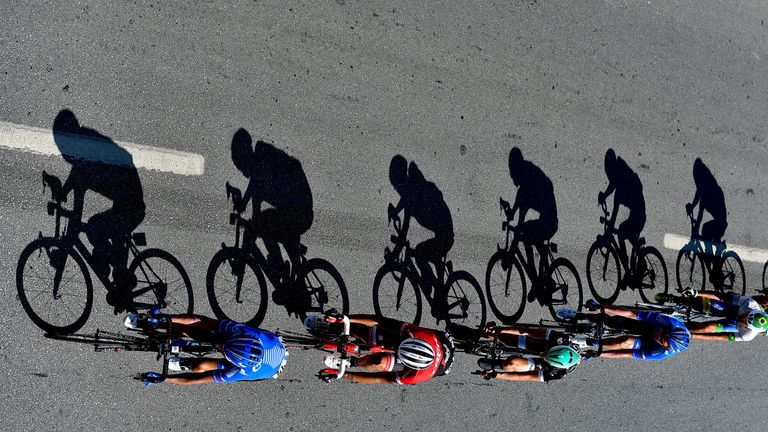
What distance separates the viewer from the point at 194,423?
8484 millimetres

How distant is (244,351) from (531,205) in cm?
557

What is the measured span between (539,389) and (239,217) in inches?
230

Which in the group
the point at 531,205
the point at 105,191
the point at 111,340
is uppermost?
the point at 531,205

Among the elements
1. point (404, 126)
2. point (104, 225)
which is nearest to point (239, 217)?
point (104, 225)

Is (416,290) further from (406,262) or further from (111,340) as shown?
(111,340)

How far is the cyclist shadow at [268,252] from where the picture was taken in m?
8.69

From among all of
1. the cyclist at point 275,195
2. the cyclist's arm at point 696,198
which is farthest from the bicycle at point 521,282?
the cyclist at point 275,195

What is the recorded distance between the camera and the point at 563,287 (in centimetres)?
1018

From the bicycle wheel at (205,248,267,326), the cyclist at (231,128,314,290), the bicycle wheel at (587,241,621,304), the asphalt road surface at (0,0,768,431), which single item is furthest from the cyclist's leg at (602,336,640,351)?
the bicycle wheel at (205,248,267,326)

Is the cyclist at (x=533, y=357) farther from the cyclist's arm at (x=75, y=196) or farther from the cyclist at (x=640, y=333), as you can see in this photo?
the cyclist's arm at (x=75, y=196)

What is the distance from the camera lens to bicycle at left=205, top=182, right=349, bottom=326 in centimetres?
866

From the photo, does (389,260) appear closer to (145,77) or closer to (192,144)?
(192,144)

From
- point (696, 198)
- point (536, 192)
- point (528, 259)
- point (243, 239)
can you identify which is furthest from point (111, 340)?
point (696, 198)

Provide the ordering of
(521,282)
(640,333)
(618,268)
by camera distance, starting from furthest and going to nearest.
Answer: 1. (618,268)
2. (521,282)
3. (640,333)
